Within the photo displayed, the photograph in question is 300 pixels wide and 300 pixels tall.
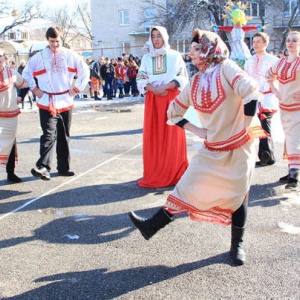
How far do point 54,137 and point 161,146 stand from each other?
4.94 ft

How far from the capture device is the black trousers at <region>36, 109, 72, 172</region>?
6.01 metres

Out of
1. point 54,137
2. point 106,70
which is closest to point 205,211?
point 54,137

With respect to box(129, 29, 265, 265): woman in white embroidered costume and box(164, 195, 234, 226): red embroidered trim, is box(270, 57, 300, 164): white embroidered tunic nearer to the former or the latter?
box(129, 29, 265, 265): woman in white embroidered costume

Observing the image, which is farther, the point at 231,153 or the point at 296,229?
the point at 296,229

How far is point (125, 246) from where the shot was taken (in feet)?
13.0

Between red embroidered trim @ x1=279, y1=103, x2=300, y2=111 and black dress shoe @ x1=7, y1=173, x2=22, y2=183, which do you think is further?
black dress shoe @ x1=7, y1=173, x2=22, y2=183

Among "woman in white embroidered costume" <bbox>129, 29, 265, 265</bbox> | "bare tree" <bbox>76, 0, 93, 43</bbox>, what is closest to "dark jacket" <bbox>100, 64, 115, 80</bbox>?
"woman in white embroidered costume" <bbox>129, 29, 265, 265</bbox>

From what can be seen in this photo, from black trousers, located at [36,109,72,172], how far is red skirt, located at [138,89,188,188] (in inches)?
49.6

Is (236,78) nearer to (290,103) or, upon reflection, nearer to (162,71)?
(162,71)

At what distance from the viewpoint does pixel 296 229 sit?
4.28 metres

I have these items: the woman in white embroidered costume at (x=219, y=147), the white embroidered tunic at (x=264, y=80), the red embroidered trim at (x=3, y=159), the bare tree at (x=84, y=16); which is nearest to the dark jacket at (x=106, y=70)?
the white embroidered tunic at (x=264, y=80)

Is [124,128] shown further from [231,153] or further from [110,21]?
[110,21]

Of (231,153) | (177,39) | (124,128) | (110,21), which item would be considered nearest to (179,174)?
(231,153)

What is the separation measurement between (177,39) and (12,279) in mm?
37330
